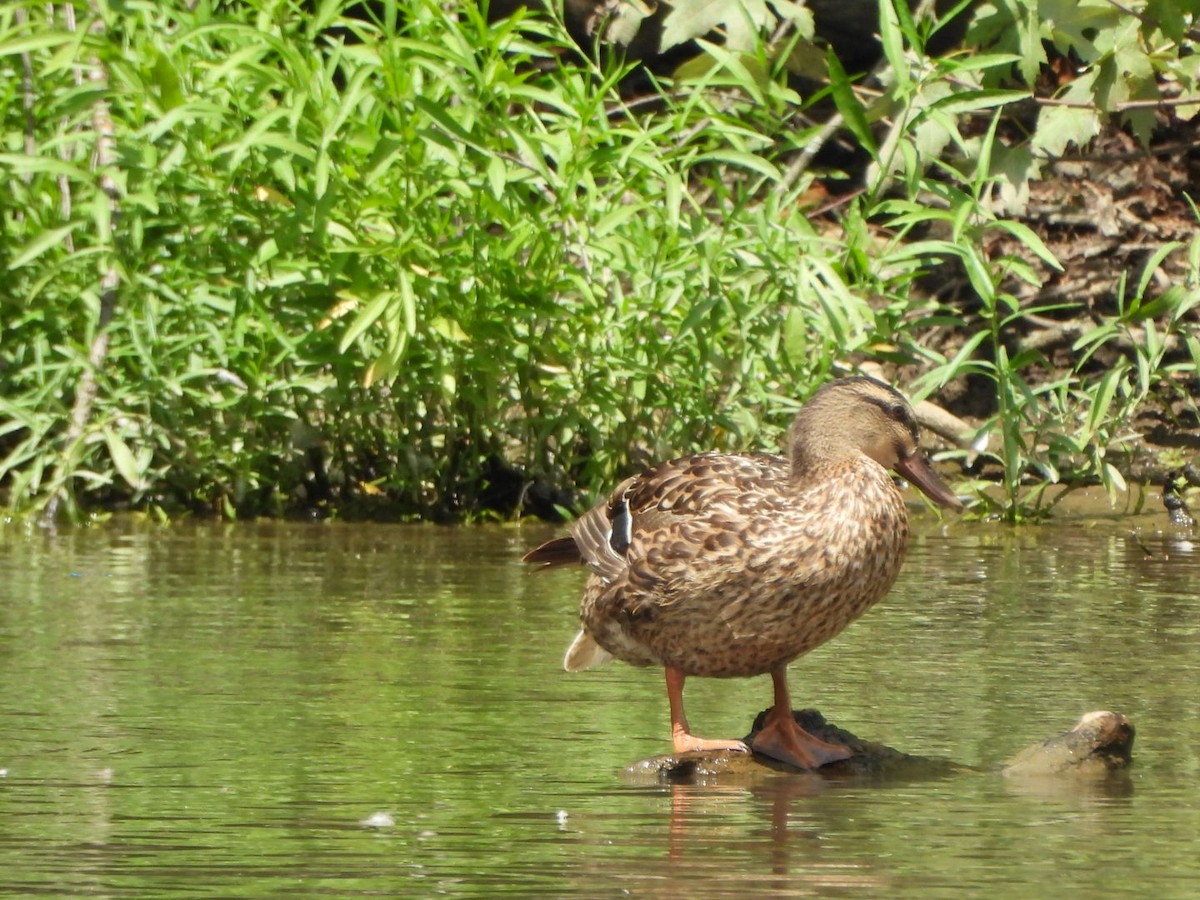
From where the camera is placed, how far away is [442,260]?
7809mm

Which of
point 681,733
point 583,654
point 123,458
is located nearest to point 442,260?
point 123,458

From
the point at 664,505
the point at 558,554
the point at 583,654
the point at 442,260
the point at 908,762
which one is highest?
the point at 442,260

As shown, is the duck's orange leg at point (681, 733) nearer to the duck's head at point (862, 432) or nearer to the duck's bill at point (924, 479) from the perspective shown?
the duck's head at point (862, 432)

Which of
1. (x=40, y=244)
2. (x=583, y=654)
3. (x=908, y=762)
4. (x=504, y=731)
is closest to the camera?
(x=908, y=762)

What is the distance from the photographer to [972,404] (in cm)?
987

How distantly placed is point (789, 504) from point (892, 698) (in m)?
0.82

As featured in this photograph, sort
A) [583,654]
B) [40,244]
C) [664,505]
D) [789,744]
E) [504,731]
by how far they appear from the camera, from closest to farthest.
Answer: [789,744] < [504,731] < [664,505] < [583,654] < [40,244]

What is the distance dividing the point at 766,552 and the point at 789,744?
39 centimetres

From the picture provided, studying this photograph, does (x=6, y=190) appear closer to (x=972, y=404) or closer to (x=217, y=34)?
(x=217, y=34)

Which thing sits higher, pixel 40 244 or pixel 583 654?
pixel 40 244

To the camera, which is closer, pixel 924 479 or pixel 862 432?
pixel 862 432

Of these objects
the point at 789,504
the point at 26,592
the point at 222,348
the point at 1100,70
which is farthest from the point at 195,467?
the point at 789,504

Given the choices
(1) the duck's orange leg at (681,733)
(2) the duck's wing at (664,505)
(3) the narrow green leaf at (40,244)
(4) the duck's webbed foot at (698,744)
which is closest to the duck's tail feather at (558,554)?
(2) the duck's wing at (664,505)

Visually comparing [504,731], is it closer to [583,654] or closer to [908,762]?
[583,654]
